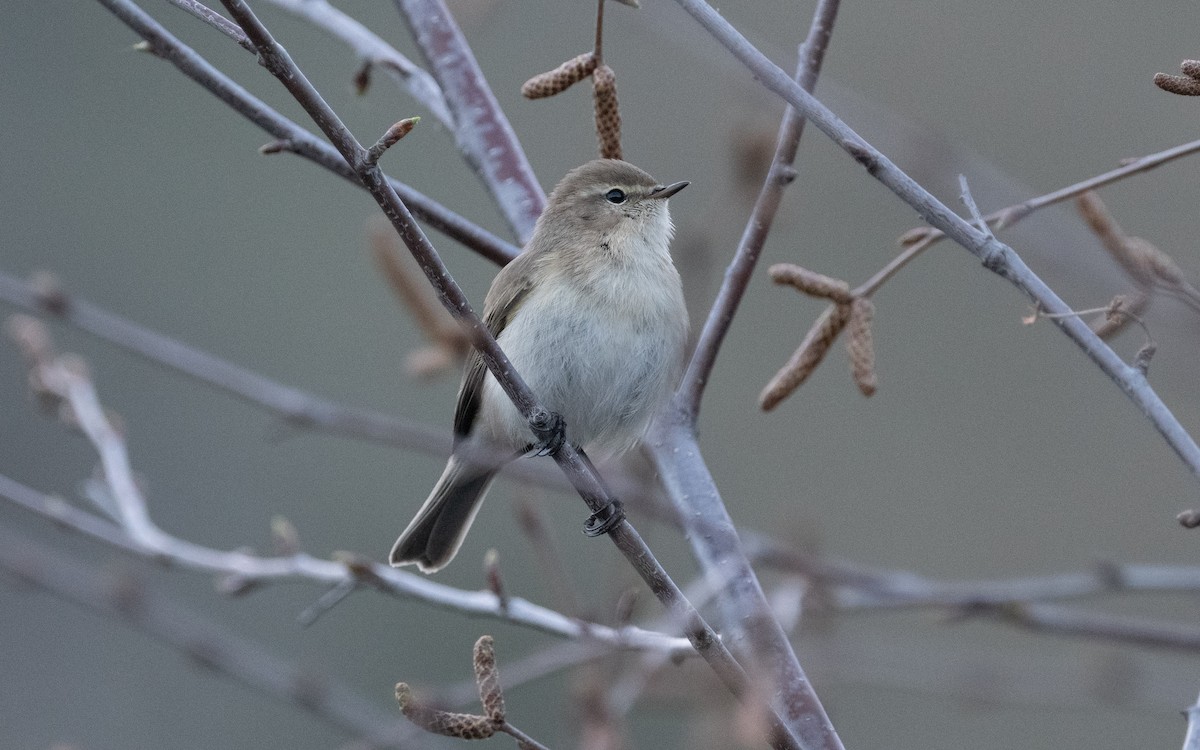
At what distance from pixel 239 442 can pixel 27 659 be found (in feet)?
6.86

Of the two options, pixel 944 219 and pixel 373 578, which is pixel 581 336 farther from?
pixel 944 219

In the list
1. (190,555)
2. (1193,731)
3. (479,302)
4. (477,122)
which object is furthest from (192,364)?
(479,302)

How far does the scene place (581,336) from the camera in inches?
134

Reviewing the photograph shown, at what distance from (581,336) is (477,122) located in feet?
2.18

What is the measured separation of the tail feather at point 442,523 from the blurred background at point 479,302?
3792 mm

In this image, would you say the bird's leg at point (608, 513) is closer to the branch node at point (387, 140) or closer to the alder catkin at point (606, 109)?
the branch node at point (387, 140)

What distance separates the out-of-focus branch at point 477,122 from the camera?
351 cm

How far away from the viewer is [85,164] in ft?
35.0

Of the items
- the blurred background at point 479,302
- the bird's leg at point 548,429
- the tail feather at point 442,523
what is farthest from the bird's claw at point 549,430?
the blurred background at point 479,302

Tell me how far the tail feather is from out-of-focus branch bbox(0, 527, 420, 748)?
46 cm

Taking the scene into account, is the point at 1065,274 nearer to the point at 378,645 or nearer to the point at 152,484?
the point at 378,645

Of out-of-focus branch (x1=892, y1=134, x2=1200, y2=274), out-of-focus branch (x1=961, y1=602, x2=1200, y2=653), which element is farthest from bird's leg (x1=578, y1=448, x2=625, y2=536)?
out-of-focus branch (x1=961, y1=602, x2=1200, y2=653)

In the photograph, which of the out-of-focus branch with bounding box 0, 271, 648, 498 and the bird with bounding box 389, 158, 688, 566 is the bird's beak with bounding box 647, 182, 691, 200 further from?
the out-of-focus branch with bounding box 0, 271, 648, 498

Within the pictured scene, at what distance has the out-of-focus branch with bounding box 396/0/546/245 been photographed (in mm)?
3510
